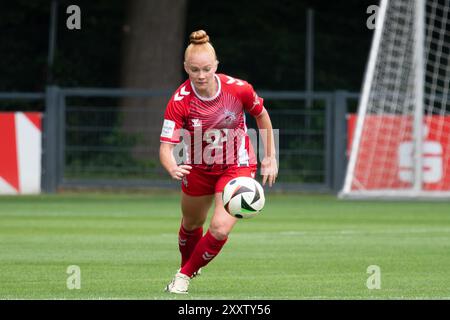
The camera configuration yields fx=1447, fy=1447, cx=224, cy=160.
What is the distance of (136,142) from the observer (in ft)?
83.2

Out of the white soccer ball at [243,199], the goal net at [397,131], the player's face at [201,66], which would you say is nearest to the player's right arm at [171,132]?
the player's face at [201,66]

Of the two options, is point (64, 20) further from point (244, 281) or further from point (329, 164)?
point (244, 281)

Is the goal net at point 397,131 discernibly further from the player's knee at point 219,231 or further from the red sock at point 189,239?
the player's knee at point 219,231

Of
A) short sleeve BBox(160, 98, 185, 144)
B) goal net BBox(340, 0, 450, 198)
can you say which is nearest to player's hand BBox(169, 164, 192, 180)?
short sleeve BBox(160, 98, 185, 144)

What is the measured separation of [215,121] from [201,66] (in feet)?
1.65

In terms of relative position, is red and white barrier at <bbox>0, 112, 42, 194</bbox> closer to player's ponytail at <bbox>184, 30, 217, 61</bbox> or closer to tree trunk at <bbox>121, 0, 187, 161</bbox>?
tree trunk at <bbox>121, 0, 187, 161</bbox>

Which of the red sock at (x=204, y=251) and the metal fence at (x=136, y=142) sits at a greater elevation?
the metal fence at (x=136, y=142)

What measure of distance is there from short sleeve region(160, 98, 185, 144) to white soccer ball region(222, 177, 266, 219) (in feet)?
1.69

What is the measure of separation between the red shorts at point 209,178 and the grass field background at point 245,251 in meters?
0.70

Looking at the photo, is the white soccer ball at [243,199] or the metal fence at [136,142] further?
the metal fence at [136,142]

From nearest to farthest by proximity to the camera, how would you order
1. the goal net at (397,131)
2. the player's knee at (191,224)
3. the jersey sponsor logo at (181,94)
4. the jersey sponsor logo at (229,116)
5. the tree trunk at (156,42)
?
the jersey sponsor logo at (181,94) → the jersey sponsor logo at (229,116) → the player's knee at (191,224) → the goal net at (397,131) → the tree trunk at (156,42)

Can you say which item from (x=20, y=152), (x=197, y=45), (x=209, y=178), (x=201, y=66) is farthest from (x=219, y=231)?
(x=20, y=152)

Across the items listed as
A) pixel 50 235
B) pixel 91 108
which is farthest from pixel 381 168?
pixel 50 235

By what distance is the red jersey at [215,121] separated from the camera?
10195 millimetres
